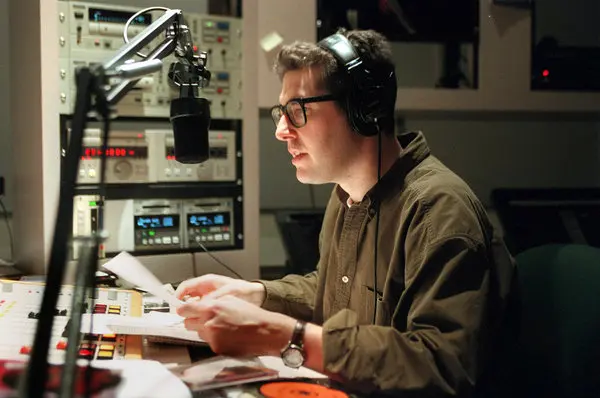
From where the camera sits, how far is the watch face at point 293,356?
0.94 meters

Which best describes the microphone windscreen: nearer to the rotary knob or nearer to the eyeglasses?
the eyeglasses

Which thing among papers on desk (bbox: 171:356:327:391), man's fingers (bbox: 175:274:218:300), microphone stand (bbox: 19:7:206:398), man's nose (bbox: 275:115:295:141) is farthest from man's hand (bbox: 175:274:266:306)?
microphone stand (bbox: 19:7:206:398)

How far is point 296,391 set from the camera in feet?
2.96

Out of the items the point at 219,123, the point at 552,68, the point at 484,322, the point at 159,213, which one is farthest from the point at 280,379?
the point at 552,68

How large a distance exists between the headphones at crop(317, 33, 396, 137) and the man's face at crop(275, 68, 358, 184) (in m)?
0.05

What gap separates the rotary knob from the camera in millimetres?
1753

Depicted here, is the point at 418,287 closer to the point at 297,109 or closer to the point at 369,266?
the point at 369,266

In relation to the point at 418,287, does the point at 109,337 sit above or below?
below

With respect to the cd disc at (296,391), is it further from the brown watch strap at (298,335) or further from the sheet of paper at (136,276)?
the sheet of paper at (136,276)

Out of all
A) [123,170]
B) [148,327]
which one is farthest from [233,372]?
[123,170]

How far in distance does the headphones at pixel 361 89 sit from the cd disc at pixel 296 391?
20.6 inches

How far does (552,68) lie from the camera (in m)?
2.15

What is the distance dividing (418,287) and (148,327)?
440 millimetres

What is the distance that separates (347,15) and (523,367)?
120cm
